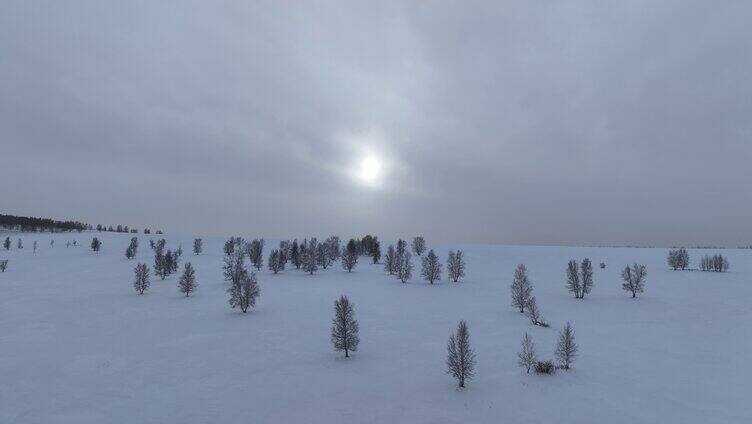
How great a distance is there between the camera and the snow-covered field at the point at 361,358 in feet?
139

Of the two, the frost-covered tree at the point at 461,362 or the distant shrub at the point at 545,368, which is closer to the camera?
the frost-covered tree at the point at 461,362

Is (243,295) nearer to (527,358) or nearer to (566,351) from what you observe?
(527,358)

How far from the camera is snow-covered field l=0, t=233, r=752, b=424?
4244cm

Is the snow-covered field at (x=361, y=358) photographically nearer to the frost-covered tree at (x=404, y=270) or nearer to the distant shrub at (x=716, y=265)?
the frost-covered tree at (x=404, y=270)

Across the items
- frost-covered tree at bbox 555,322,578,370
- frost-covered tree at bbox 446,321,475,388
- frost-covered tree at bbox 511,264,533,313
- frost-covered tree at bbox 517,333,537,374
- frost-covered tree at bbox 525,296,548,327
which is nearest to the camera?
frost-covered tree at bbox 446,321,475,388

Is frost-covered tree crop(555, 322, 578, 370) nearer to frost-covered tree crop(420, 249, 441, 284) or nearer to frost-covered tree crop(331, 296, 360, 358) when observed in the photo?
frost-covered tree crop(331, 296, 360, 358)

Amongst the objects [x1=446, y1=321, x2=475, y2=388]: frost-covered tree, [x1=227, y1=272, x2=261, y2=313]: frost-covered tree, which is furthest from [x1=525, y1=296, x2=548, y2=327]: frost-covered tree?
[x1=227, y1=272, x2=261, y2=313]: frost-covered tree

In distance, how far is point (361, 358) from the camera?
58781 mm

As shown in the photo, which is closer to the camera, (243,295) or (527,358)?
(527,358)

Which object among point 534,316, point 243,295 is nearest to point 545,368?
point 534,316

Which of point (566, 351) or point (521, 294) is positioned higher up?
point (521, 294)

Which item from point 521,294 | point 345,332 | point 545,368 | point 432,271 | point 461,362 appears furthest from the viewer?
point 432,271

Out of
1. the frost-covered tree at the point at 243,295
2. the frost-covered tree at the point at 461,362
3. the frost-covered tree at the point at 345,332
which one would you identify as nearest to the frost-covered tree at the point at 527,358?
the frost-covered tree at the point at 461,362

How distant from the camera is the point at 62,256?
170 metres
